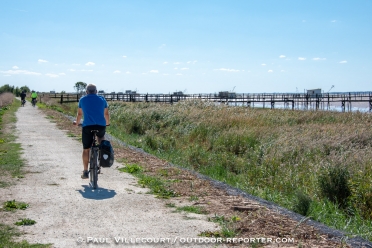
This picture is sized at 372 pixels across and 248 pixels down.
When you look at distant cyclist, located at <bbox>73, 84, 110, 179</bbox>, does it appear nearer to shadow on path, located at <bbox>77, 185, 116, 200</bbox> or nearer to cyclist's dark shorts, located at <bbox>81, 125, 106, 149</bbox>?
cyclist's dark shorts, located at <bbox>81, 125, 106, 149</bbox>

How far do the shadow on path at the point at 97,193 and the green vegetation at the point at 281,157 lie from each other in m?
2.47

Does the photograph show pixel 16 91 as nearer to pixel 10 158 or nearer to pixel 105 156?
pixel 10 158

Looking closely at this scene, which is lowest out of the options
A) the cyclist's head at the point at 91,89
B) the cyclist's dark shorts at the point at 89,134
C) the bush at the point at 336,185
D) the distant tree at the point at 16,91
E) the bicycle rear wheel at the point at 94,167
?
the bush at the point at 336,185

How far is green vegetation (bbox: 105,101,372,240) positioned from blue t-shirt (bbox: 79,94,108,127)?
2.86 metres

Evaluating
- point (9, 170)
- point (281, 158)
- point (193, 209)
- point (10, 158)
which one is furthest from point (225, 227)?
point (10, 158)

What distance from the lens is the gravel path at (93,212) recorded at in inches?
193

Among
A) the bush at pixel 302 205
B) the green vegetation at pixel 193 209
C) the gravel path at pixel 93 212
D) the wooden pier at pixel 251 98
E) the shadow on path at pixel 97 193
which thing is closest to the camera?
the gravel path at pixel 93 212

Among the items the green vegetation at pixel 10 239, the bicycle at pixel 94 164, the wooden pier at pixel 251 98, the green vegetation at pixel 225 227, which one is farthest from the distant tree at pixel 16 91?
the green vegetation at pixel 225 227

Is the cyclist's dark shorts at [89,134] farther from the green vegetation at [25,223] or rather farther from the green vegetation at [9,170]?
the green vegetation at [25,223]

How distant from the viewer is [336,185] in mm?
8039

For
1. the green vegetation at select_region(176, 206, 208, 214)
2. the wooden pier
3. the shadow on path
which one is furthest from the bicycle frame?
the wooden pier

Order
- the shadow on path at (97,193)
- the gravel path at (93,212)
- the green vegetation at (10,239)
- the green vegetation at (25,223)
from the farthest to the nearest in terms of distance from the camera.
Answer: the shadow on path at (97,193), the green vegetation at (25,223), the gravel path at (93,212), the green vegetation at (10,239)

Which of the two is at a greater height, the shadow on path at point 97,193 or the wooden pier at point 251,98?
the wooden pier at point 251,98

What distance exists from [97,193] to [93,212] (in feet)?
3.96
